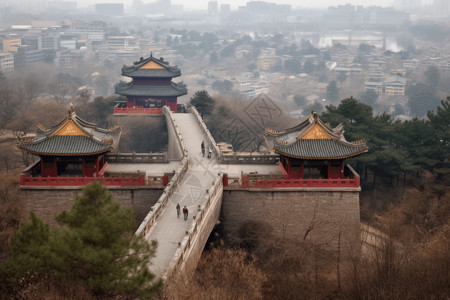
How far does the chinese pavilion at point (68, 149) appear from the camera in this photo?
26.0 meters

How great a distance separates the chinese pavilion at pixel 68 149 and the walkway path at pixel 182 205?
374cm

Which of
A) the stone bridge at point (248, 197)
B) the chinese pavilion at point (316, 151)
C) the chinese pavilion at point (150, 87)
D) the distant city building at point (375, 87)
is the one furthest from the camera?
the distant city building at point (375, 87)

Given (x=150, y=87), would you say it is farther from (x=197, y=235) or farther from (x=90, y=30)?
(x=90, y=30)

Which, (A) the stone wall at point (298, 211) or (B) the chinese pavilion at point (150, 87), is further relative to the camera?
(B) the chinese pavilion at point (150, 87)

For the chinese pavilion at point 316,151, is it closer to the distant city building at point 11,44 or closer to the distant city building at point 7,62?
the distant city building at point 7,62

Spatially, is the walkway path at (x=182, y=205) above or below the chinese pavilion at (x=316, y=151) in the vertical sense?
below

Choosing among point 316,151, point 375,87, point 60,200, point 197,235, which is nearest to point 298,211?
point 316,151

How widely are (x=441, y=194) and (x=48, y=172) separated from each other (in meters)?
20.1

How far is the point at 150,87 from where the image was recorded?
50.2 meters

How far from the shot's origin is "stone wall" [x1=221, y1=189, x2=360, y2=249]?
2617 centimetres

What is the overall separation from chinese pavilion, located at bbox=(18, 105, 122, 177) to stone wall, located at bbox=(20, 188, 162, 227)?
1.14 m

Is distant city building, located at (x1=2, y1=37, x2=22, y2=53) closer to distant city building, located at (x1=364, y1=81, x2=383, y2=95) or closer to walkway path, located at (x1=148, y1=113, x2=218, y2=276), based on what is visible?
distant city building, located at (x1=364, y1=81, x2=383, y2=95)

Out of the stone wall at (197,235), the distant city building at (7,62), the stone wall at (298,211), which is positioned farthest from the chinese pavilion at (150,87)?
the distant city building at (7,62)

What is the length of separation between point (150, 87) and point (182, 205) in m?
27.5
